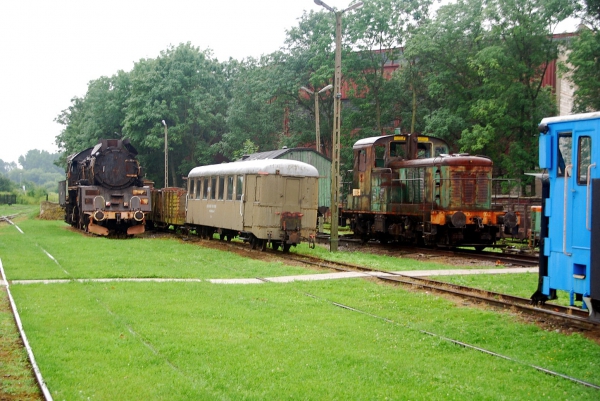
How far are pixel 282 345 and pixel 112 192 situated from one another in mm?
22138

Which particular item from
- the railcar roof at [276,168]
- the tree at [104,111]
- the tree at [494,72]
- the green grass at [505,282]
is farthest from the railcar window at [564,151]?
the tree at [104,111]

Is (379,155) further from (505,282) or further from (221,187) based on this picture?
(505,282)

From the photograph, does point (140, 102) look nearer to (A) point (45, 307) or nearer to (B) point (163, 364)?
(A) point (45, 307)

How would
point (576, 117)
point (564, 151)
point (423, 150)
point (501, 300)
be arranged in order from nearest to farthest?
point (576, 117)
point (564, 151)
point (501, 300)
point (423, 150)

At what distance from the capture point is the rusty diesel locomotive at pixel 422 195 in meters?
22.1

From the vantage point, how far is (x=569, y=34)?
126ft

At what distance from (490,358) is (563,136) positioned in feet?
10.5

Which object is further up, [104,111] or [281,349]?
[104,111]

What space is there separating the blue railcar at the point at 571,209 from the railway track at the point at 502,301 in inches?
41.0

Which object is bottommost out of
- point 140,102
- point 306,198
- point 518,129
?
point 306,198

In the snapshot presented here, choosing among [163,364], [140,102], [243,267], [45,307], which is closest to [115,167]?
[243,267]

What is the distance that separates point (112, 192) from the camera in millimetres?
29469

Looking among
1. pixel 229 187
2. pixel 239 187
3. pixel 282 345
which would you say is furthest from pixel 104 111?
pixel 282 345

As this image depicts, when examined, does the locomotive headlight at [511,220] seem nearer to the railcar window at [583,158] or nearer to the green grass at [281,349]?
the green grass at [281,349]
